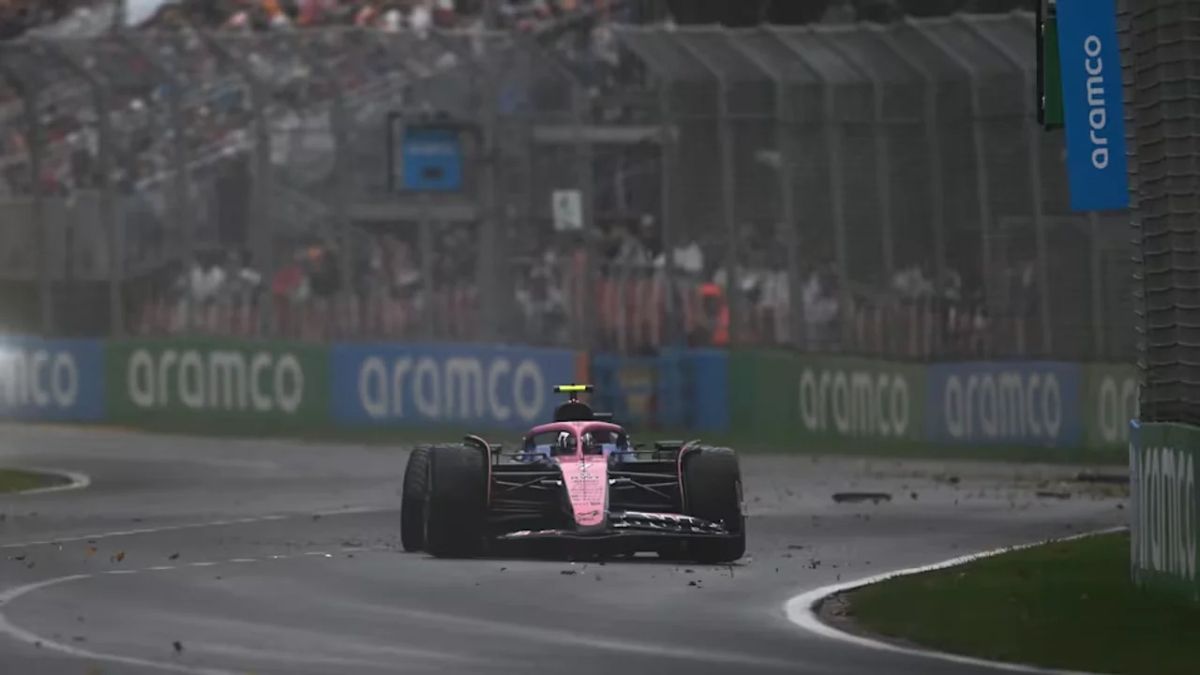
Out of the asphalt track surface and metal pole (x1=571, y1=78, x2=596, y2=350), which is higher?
metal pole (x1=571, y1=78, x2=596, y2=350)

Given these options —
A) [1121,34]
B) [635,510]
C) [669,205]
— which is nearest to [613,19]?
[669,205]

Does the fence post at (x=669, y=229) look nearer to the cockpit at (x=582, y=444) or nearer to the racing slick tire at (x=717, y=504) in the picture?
the cockpit at (x=582, y=444)

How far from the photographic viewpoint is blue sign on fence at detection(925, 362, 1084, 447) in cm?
3088

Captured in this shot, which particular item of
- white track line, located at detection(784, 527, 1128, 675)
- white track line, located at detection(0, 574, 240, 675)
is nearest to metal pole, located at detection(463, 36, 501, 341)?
white track line, located at detection(784, 527, 1128, 675)

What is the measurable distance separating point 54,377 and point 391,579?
22092 mm

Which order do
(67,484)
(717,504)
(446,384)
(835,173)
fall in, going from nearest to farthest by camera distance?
1. (717,504)
2. (67,484)
3. (835,173)
4. (446,384)

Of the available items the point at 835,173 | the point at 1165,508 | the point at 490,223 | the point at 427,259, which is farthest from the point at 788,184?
the point at 1165,508

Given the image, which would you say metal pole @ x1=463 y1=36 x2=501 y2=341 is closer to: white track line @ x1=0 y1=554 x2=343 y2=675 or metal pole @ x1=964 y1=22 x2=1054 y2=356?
metal pole @ x1=964 y1=22 x2=1054 y2=356

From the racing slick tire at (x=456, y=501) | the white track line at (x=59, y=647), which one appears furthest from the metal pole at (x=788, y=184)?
the white track line at (x=59, y=647)

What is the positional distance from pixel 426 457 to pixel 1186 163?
5140 millimetres

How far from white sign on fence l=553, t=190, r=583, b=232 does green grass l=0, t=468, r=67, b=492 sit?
8261 mm

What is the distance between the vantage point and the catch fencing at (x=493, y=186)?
1298 inches

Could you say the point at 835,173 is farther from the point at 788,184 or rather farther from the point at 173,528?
the point at 173,528

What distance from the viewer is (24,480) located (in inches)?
1089
